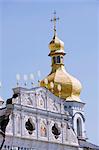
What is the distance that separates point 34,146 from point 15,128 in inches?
87.0

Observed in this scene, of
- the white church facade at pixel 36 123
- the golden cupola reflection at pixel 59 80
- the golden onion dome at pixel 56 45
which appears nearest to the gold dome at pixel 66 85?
the golden cupola reflection at pixel 59 80

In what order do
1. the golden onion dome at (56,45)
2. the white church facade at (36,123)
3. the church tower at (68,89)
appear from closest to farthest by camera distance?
the white church facade at (36,123) → the church tower at (68,89) → the golden onion dome at (56,45)

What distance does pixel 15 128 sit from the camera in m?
36.8

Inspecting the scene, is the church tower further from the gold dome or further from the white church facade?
the white church facade

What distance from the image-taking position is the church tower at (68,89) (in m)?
47.8

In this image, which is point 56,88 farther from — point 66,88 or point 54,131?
point 54,131

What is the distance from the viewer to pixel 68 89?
4847 centimetres

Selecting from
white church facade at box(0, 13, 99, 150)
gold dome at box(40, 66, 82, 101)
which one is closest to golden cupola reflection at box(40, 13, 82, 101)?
gold dome at box(40, 66, 82, 101)

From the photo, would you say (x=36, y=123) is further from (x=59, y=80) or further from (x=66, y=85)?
(x=59, y=80)

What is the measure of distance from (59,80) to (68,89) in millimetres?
1071

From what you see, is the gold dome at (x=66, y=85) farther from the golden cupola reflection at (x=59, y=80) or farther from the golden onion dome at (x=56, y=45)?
the golden onion dome at (x=56, y=45)

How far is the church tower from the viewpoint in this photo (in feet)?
157

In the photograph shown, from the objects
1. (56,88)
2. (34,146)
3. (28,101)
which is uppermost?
(56,88)

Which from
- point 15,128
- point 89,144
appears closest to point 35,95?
point 15,128
